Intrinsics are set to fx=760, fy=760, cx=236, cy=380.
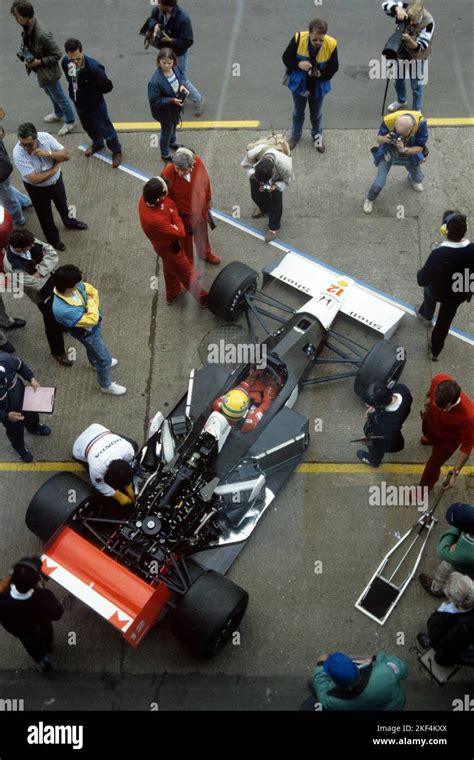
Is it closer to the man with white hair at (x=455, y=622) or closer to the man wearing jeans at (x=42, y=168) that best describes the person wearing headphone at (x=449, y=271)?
the man with white hair at (x=455, y=622)

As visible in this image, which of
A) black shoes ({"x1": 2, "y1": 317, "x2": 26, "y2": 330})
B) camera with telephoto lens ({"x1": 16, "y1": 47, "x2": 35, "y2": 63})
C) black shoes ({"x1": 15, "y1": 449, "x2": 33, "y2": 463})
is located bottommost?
black shoes ({"x1": 15, "y1": 449, "x2": 33, "y2": 463})

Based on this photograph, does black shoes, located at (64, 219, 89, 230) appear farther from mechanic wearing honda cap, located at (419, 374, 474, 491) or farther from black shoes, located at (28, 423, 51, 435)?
mechanic wearing honda cap, located at (419, 374, 474, 491)

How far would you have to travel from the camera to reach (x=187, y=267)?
7.95m

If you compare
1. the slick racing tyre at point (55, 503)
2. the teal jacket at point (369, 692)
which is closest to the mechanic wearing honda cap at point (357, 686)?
the teal jacket at point (369, 692)

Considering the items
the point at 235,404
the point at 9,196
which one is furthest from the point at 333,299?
the point at 9,196

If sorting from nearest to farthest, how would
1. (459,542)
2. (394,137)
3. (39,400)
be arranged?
(459,542)
(39,400)
(394,137)

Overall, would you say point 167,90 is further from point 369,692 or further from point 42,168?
point 369,692

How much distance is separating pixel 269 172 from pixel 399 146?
151 cm

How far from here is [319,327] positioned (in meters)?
7.59

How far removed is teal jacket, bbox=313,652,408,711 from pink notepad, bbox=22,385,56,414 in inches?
133

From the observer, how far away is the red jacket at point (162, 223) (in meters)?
7.30

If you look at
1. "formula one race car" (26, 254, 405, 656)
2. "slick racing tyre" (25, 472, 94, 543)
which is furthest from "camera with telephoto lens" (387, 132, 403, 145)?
"slick racing tyre" (25, 472, 94, 543)

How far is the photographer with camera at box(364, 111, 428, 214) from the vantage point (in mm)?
8070

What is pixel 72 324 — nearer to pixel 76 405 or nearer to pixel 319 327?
pixel 76 405
